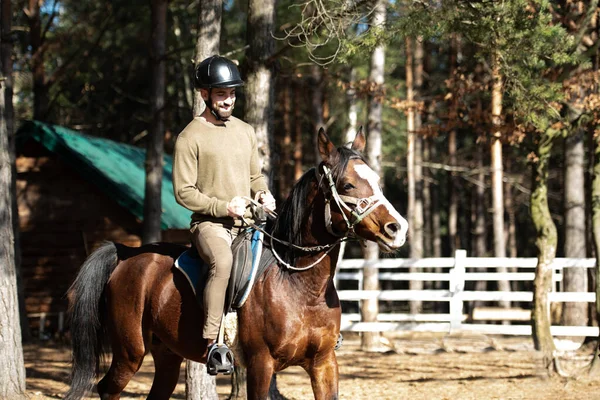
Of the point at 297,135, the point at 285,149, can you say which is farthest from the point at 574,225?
the point at 285,149

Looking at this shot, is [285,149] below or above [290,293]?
above

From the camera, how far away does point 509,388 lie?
32.5 feet

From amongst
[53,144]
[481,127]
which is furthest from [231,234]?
[53,144]

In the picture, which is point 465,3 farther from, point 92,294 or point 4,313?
point 4,313

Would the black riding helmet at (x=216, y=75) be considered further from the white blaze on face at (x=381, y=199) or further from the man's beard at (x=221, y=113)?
the white blaze on face at (x=381, y=199)

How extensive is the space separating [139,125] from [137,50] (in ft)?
9.27

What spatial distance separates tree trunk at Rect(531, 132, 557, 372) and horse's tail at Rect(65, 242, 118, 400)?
224 inches

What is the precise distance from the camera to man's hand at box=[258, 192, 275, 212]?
19.5 feet

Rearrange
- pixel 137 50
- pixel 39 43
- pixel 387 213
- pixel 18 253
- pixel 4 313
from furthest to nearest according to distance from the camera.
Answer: pixel 137 50 → pixel 39 43 → pixel 18 253 → pixel 4 313 → pixel 387 213

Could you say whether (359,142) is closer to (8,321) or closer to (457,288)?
(8,321)

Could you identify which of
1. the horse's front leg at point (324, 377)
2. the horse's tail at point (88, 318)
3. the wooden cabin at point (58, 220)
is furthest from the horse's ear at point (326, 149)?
the wooden cabin at point (58, 220)

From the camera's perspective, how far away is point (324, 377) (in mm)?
5602

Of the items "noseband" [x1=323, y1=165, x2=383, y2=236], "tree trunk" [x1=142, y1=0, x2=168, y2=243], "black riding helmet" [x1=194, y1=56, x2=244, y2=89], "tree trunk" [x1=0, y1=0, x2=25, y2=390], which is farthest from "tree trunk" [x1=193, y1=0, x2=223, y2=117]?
"tree trunk" [x1=142, y1=0, x2=168, y2=243]

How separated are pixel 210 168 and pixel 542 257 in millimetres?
5779
